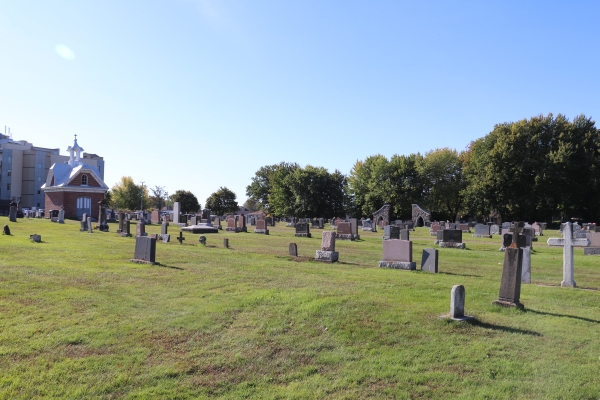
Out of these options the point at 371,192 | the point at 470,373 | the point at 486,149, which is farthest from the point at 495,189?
the point at 470,373

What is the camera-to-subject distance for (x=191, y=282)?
35.6 ft

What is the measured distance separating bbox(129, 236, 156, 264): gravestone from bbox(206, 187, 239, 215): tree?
7896 cm

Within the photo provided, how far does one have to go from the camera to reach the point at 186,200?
287ft

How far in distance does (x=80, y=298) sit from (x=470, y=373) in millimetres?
7107

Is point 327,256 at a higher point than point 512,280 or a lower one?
lower

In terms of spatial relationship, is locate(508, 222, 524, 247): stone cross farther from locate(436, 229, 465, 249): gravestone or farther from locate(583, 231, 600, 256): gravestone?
locate(583, 231, 600, 256): gravestone

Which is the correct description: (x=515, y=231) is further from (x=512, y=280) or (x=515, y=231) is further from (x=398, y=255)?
(x=512, y=280)

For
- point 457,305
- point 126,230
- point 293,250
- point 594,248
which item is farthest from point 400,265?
point 126,230

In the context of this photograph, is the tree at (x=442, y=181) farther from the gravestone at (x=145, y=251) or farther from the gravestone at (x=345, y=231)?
the gravestone at (x=145, y=251)

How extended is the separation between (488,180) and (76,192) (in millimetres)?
45273

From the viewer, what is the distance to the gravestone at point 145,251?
13.7 metres

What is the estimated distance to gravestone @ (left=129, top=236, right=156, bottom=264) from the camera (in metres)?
13.7

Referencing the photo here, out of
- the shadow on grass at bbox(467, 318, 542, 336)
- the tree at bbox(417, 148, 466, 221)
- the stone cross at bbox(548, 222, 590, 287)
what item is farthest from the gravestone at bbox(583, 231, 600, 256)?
the tree at bbox(417, 148, 466, 221)

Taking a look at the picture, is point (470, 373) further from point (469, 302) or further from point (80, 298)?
point (80, 298)
